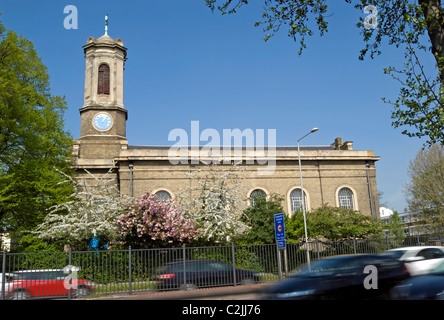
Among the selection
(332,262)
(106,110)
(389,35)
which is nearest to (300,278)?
(332,262)

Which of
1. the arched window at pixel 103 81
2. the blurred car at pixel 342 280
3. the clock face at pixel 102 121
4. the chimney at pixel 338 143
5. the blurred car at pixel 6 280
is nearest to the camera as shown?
the blurred car at pixel 342 280

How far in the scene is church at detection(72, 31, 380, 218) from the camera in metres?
32.3

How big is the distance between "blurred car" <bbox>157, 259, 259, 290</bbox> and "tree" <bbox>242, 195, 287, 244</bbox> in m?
6.55

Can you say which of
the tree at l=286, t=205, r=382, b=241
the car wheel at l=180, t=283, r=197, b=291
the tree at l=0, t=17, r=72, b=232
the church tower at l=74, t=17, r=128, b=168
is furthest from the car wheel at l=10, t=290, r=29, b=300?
the church tower at l=74, t=17, r=128, b=168

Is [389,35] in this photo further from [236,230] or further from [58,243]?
[58,243]

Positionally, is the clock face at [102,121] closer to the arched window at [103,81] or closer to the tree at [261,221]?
the arched window at [103,81]

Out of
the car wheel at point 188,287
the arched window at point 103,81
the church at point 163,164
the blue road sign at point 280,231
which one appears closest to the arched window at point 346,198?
the church at point 163,164

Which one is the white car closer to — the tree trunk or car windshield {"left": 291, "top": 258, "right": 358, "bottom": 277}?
car windshield {"left": 291, "top": 258, "right": 358, "bottom": 277}

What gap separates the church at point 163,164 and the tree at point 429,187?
7.75 metres

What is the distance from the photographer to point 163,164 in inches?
1283

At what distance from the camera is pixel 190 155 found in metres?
33.2

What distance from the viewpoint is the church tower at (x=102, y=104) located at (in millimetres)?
36281

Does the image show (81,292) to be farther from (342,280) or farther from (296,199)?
(296,199)
